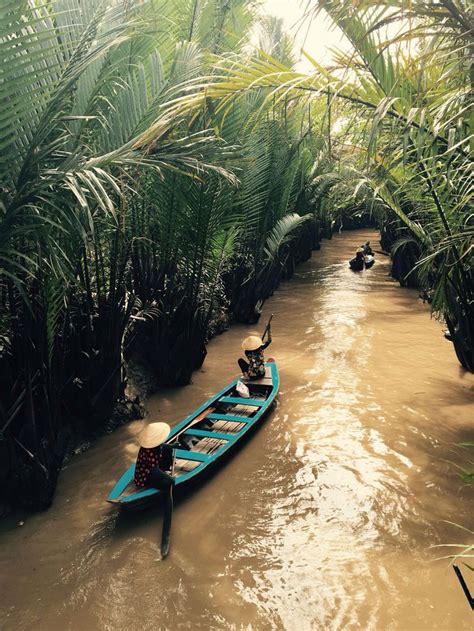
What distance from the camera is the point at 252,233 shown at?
8531mm

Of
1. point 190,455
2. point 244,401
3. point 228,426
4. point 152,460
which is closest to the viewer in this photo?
point 152,460

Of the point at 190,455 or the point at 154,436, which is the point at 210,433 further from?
the point at 154,436

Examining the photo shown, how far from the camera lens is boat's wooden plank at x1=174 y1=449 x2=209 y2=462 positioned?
12.7 feet

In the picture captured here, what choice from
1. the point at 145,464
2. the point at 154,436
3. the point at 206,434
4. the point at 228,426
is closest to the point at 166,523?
the point at 145,464

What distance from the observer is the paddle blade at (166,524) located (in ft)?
10.1

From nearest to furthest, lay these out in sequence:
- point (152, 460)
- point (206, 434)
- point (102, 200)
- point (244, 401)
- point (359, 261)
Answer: point (102, 200)
point (152, 460)
point (206, 434)
point (244, 401)
point (359, 261)

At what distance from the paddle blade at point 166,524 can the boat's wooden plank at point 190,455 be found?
1.67 ft

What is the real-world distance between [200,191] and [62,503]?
3337mm

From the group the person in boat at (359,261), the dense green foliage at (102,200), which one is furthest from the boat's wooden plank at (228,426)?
the person in boat at (359,261)

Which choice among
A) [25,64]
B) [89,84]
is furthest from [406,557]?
[89,84]

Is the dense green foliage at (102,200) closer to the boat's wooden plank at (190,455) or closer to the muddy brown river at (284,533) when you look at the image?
the muddy brown river at (284,533)

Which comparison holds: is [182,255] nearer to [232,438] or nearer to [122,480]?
[232,438]

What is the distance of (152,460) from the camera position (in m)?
3.34

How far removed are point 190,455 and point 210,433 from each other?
1.41ft
